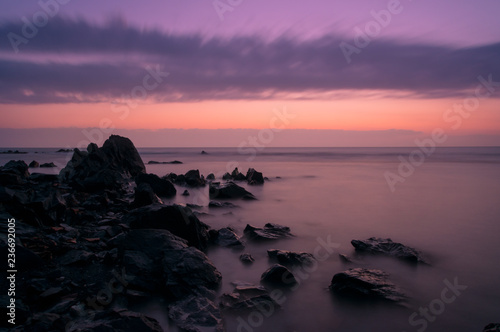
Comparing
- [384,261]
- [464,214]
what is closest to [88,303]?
[384,261]

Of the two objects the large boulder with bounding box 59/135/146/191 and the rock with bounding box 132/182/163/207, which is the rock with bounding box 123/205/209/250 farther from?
the large boulder with bounding box 59/135/146/191

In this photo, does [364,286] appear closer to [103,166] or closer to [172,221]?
[172,221]

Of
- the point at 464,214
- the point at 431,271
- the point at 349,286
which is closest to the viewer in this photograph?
the point at 349,286

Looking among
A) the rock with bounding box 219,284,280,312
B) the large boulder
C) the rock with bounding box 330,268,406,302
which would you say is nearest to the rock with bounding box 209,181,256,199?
the large boulder

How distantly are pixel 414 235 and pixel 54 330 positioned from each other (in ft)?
35.1

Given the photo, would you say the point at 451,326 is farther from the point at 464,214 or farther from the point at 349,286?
the point at 464,214

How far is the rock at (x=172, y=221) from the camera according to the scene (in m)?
8.90

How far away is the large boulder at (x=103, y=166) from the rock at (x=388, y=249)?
510 inches

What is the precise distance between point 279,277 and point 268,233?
3566mm

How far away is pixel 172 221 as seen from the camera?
29.3 feet

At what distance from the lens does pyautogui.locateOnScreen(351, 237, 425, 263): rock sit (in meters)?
8.66

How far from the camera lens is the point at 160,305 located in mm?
6066

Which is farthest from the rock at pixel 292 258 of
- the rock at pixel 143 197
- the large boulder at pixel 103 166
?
the large boulder at pixel 103 166

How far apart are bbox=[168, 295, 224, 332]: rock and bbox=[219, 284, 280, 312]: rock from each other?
0.32 meters
